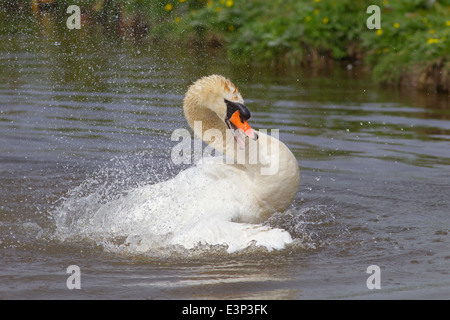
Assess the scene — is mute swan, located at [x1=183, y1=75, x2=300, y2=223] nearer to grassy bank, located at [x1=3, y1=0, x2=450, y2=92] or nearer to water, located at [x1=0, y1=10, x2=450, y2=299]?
water, located at [x1=0, y1=10, x2=450, y2=299]

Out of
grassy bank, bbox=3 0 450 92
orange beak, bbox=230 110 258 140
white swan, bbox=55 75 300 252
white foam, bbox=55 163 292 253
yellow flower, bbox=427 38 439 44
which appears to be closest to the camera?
white foam, bbox=55 163 292 253

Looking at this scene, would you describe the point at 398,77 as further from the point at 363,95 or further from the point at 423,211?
the point at 423,211

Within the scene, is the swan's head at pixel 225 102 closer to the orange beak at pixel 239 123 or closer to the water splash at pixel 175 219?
the orange beak at pixel 239 123

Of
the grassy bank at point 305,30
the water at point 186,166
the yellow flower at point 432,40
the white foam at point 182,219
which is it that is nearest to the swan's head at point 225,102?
the white foam at point 182,219

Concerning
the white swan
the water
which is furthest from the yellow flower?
the white swan

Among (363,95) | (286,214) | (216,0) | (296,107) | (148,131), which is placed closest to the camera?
(286,214)

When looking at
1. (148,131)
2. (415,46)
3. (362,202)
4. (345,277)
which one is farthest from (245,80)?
(345,277)

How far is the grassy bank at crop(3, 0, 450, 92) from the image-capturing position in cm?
1255

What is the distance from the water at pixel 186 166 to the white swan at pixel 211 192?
0.65 feet

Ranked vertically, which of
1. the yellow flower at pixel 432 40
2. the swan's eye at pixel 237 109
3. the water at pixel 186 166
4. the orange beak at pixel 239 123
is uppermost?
the yellow flower at pixel 432 40

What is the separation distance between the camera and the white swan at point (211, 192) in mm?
5727

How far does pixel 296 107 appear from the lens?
10969 mm

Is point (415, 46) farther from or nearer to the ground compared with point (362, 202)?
farther from the ground

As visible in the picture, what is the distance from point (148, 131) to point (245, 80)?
4000mm
